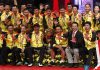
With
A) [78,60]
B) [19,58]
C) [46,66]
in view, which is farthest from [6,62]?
[78,60]

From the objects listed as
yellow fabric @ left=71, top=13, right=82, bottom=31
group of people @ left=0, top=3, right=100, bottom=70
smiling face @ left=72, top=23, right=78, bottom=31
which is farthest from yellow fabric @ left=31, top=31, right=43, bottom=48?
yellow fabric @ left=71, top=13, right=82, bottom=31

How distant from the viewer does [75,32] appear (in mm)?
15234

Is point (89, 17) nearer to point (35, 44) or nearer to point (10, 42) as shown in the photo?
point (35, 44)

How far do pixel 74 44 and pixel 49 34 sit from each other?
4.15 ft

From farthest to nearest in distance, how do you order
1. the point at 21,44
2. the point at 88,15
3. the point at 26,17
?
1. the point at 26,17
2. the point at 88,15
3. the point at 21,44

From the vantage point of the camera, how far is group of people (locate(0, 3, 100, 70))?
15203 millimetres

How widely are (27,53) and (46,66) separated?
0.87 meters

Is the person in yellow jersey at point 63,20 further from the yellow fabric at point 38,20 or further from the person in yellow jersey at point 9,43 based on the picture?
the person in yellow jersey at point 9,43

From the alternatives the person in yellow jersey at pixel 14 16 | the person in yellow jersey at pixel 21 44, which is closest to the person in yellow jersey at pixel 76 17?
the person in yellow jersey at pixel 21 44

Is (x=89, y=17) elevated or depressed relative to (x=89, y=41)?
elevated

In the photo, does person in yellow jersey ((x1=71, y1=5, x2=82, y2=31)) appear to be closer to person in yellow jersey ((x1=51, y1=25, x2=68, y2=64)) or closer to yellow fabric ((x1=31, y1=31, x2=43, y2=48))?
person in yellow jersey ((x1=51, y1=25, x2=68, y2=64))

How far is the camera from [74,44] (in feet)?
50.0

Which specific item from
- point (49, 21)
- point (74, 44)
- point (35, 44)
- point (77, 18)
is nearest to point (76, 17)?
point (77, 18)

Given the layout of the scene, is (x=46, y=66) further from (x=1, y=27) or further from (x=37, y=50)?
(x=1, y=27)
